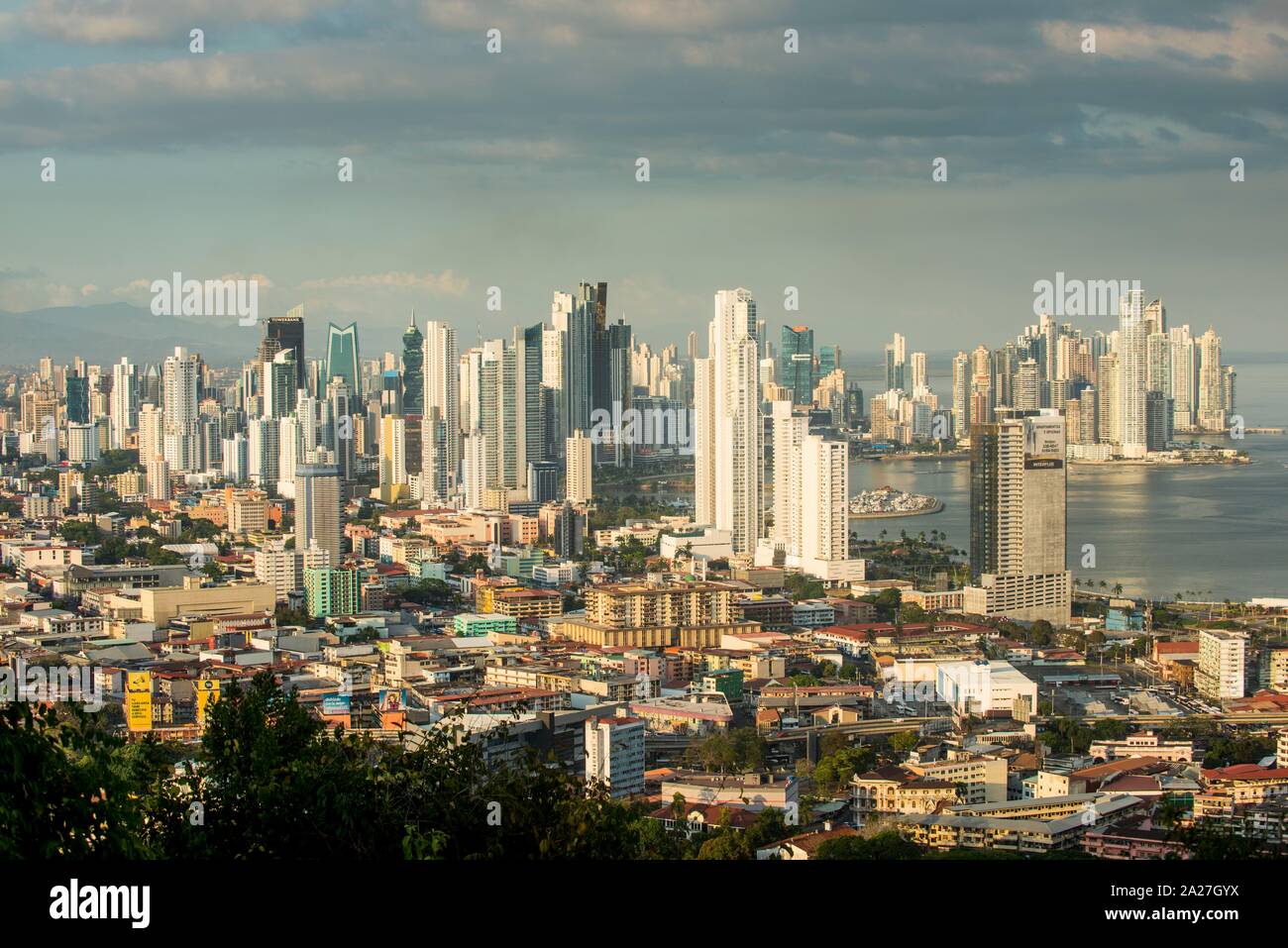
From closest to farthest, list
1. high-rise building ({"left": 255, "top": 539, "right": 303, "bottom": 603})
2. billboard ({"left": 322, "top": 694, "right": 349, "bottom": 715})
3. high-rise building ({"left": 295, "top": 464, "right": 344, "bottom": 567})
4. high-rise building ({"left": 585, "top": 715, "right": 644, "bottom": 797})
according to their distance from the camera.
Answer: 1. high-rise building ({"left": 585, "top": 715, "right": 644, "bottom": 797})
2. billboard ({"left": 322, "top": 694, "right": 349, "bottom": 715})
3. high-rise building ({"left": 255, "top": 539, "right": 303, "bottom": 603})
4. high-rise building ({"left": 295, "top": 464, "right": 344, "bottom": 567})

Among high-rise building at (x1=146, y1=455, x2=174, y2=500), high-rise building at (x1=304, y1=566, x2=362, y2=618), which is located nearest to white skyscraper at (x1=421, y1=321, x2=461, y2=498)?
high-rise building at (x1=146, y1=455, x2=174, y2=500)

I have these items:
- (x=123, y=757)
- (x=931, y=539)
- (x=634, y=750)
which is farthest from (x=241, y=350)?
(x=123, y=757)

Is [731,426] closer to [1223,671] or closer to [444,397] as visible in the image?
[444,397]

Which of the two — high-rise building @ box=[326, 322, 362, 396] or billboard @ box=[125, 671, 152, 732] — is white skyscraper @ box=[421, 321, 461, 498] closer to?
high-rise building @ box=[326, 322, 362, 396]

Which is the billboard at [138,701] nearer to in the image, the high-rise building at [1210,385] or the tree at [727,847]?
the tree at [727,847]

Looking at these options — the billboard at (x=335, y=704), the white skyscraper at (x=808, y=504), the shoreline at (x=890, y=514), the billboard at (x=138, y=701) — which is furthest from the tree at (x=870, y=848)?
the shoreline at (x=890, y=514)

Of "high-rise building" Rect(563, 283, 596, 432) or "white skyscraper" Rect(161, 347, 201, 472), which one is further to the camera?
"high-rise building" Rect(563, 283, 596, 432)

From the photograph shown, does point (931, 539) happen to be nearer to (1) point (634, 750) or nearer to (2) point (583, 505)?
(2) point (583, 505)
